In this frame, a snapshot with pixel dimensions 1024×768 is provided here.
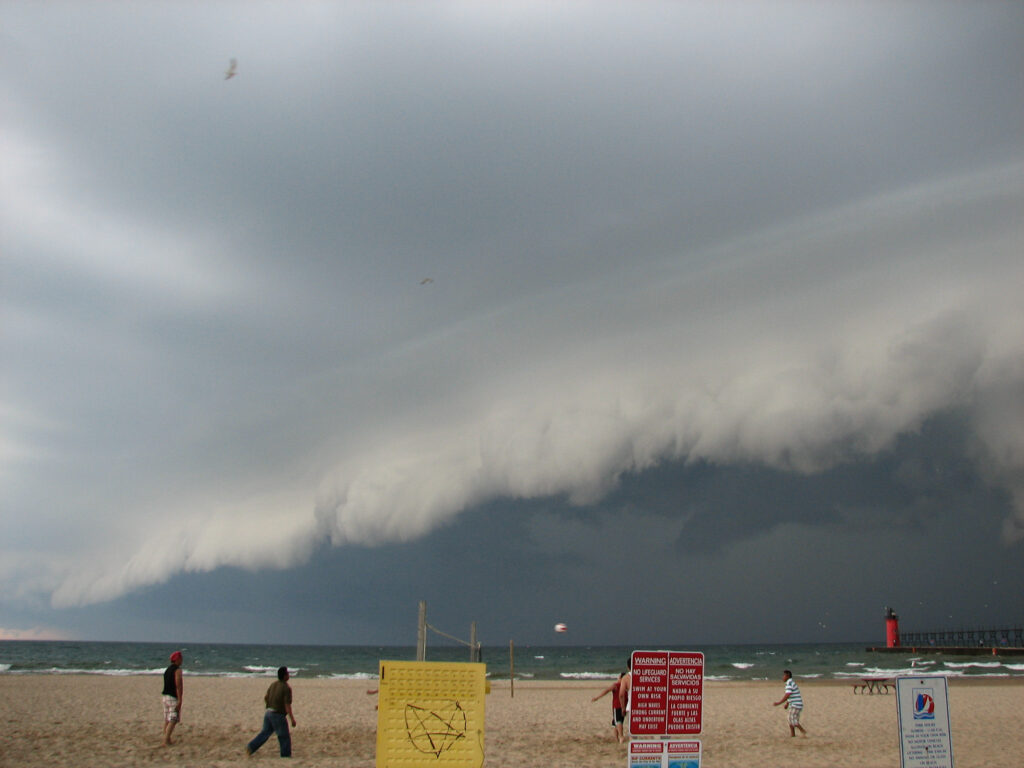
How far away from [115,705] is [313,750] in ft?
41.6

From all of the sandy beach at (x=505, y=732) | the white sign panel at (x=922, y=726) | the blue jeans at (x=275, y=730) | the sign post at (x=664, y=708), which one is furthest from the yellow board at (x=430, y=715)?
the sandy beach at (x=505, y=732)

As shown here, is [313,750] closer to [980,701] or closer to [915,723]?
[915,723]

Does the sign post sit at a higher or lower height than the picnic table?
higher

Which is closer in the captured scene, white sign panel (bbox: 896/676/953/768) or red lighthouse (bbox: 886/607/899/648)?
white sign panel (bbox: 896/676/953/768)

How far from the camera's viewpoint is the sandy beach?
13.1 m

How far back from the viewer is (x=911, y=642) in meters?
101

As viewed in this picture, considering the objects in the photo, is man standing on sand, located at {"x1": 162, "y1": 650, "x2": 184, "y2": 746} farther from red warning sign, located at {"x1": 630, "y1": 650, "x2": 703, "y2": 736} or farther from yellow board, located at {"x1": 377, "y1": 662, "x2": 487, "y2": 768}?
yellow board, located at {"x1": 377, "y1": 662, "x2": 487, "y2": 768}

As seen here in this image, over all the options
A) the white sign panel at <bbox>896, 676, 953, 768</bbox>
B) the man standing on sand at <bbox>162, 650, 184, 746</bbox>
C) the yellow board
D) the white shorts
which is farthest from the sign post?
the white shorts

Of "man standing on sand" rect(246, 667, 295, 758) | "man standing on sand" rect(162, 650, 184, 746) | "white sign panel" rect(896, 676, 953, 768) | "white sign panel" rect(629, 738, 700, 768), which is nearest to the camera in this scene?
"white sign panel" rect(629, 738, 700, 768)

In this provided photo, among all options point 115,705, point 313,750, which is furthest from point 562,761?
point 115,705

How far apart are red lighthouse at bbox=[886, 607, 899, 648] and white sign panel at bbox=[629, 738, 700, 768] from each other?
89.2 m

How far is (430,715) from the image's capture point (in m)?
4.59

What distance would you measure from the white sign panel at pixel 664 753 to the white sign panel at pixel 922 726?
2.19 meters

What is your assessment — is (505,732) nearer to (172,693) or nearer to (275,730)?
(275,730)
